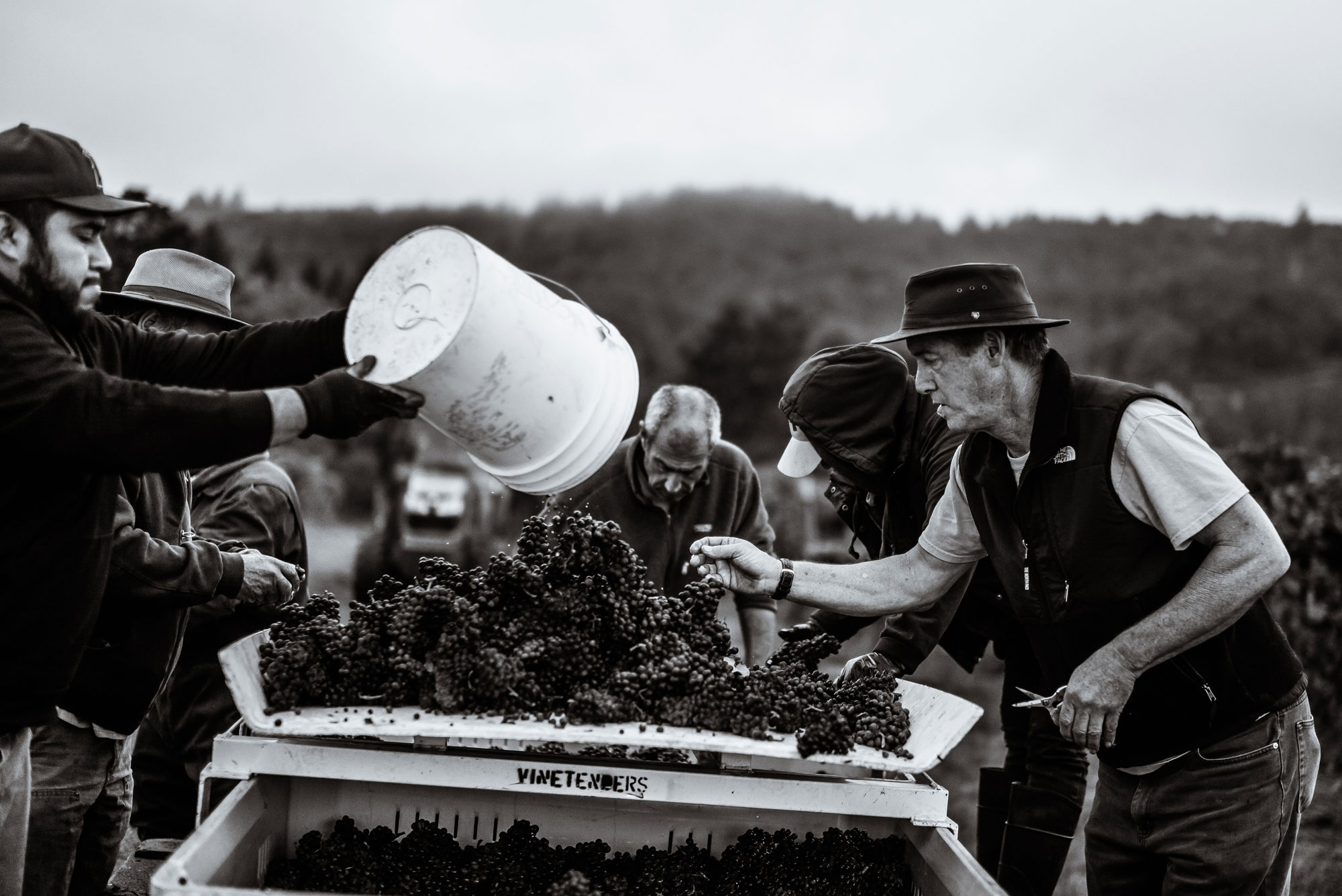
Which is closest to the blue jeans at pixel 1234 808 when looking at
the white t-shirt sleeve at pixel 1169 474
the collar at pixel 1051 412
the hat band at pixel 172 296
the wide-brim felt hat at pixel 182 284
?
the white t-shirt sleeve at pixel 1169 474

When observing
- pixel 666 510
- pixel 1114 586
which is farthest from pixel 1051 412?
pixel 666 510

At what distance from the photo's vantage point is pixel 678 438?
4250 millimetres

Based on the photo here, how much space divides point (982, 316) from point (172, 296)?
2.81 meters

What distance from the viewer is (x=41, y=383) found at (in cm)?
199

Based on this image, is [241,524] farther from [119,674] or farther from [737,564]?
[737,564]

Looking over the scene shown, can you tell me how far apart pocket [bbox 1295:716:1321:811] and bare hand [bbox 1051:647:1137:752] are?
53 centimetres

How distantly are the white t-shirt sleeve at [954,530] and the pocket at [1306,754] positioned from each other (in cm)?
91

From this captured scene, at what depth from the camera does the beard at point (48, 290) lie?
2.14 m

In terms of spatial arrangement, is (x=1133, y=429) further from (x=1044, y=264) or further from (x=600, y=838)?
(x=1044, y=264)

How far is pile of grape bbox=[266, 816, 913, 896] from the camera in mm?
2463

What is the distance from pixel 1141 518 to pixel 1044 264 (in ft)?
168

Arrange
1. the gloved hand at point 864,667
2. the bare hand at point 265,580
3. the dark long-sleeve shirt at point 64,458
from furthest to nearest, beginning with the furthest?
the bare hand at point 265,580 → the gloved hand at point 864,667 → the dark long-sleeve shirt at point 64,458

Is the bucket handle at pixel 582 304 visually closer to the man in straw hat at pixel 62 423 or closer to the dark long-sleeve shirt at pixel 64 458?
the man in straw hat at pixel 62 423

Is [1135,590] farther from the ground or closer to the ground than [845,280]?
closer to the ground
